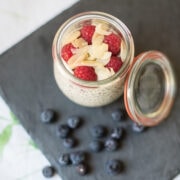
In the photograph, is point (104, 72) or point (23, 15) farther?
point (23, 15)

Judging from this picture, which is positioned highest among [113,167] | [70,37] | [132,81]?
[70,37]

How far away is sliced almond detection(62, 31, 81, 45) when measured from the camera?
3.07 feet

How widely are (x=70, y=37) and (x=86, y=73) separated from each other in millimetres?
79

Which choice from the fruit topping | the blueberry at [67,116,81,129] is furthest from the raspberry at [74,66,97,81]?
the blueberry at [67,116,81,129]

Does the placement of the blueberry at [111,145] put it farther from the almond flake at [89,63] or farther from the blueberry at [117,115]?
the almond flake at [89,63]

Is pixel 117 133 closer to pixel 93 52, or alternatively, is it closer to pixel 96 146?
pixel 96 146

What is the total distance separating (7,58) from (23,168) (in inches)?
8.1

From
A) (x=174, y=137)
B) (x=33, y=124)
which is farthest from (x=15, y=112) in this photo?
(x=174, y=137)

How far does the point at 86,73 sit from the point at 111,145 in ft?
0.50

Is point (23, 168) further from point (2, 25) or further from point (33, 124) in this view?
point (2, 25)

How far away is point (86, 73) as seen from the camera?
0.90 meters

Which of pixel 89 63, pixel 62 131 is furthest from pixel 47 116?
pixel 89 63

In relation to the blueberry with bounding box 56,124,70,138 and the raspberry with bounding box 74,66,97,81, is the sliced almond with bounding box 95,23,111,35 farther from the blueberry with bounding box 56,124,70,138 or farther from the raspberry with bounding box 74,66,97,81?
the blueberry with bounding box 56,124,70,138

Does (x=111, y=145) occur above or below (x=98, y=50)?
below
